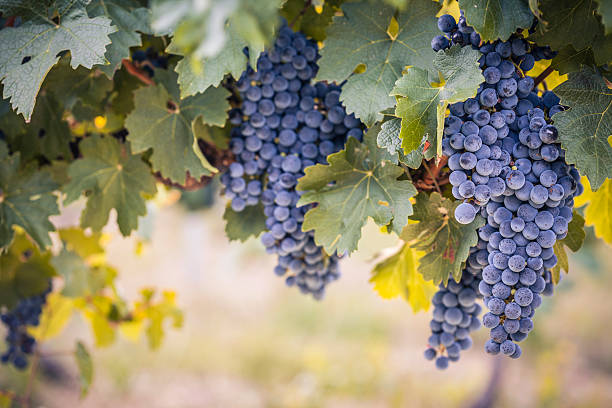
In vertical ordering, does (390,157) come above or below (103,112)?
below

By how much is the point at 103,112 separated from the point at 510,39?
0.79 meters

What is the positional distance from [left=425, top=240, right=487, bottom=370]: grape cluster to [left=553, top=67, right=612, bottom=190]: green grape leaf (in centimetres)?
22

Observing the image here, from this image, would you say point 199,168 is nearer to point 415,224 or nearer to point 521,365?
point 415,224

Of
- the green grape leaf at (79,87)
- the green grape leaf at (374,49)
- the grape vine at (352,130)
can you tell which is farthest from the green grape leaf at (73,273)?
A: the green grape leaf at (374,49)

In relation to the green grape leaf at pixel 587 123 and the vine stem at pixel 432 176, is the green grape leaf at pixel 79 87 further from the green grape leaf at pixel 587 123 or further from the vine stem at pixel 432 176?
the green grape leaf at pixel 587 123

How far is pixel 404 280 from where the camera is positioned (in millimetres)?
950

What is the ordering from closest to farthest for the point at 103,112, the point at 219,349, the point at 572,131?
the point at 572,131
the point at 103,112
the point at 219,349

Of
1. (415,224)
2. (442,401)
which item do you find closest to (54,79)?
(415,224)

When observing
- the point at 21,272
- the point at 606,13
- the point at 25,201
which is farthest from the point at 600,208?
the point at 21,272

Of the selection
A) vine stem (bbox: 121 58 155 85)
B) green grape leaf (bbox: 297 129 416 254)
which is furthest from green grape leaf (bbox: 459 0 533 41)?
vine stem (bbox: 121 58 155 85)

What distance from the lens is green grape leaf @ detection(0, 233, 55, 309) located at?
1280 mm

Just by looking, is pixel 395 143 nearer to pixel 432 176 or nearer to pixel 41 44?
pixel 432 176

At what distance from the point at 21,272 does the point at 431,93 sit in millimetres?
1212

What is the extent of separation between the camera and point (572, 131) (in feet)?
2.05
